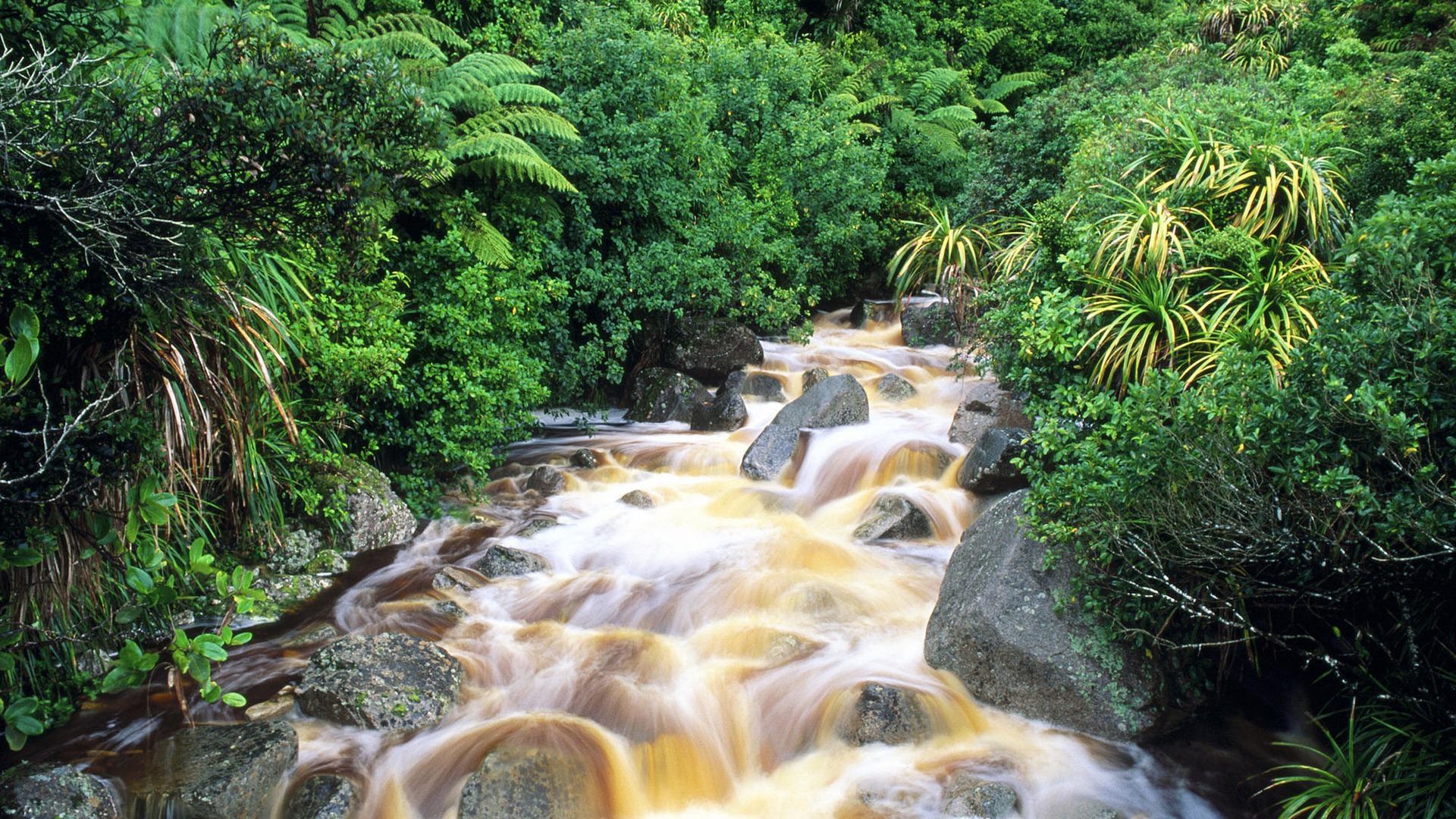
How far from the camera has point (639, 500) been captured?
7.87 m

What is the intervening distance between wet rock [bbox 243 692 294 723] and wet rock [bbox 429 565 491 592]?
1.49 m

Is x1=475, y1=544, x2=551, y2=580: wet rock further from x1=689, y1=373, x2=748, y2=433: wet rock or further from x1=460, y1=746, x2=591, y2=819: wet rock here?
x1=689, y1=373, x2=748, y2=433: wet rock

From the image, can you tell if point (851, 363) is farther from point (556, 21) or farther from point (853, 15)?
point (853, 15)

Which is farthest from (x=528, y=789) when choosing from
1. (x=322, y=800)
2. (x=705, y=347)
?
(x=705, y=347)

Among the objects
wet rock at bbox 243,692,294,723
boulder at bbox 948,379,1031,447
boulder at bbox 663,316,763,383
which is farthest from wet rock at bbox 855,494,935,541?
wet rock at bbox 243,692,294,723

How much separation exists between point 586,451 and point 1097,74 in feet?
28.9

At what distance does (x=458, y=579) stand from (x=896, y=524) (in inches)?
135

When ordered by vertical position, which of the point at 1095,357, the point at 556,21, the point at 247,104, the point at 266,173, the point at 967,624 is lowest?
the point at 967,624

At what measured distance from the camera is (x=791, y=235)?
1182 cm

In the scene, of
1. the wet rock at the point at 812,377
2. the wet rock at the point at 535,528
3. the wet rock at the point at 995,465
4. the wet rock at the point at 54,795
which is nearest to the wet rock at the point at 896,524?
the wet rock at the point at 995,465

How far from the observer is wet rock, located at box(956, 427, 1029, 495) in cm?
696

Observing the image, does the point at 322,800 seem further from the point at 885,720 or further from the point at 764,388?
the point at 764,388

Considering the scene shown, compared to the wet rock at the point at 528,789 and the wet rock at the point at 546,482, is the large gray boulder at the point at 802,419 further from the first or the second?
the wet rock at the point at 528,789

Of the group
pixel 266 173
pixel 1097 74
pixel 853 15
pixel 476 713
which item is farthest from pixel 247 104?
pixel 853 15
